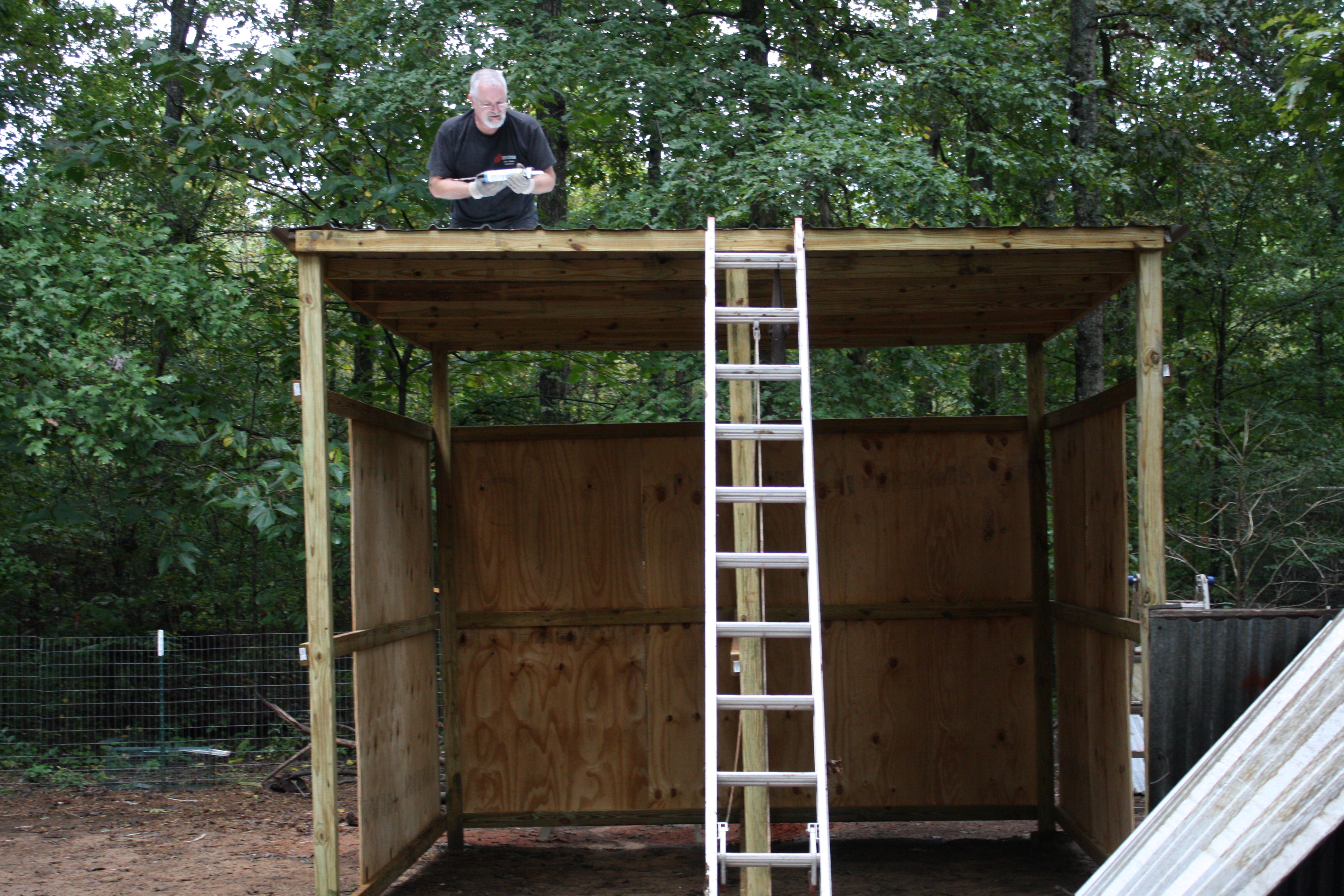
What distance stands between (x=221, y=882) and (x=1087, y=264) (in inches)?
204

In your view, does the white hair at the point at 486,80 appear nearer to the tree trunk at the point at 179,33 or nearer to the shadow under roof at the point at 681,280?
the shadow under roof at the point at 681,280

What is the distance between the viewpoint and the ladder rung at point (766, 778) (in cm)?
359

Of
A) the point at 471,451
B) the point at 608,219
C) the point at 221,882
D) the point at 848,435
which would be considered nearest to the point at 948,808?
the point at 848,435

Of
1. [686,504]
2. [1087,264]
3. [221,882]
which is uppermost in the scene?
[1087,264]

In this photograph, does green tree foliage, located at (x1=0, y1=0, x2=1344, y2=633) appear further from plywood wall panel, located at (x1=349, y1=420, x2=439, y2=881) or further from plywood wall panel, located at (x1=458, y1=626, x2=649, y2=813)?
plywood wall panel, located at (x1=458, y1=626, x2=649, y2=813)

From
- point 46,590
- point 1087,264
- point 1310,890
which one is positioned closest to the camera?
point 1310,890

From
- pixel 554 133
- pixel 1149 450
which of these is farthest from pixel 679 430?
pixel 554 133

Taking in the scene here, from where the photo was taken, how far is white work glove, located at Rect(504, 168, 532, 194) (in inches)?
197

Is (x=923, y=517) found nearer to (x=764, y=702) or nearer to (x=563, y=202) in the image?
(x=764, y=702)

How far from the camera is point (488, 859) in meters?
6.12

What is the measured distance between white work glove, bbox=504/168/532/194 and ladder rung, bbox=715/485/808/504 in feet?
6.26

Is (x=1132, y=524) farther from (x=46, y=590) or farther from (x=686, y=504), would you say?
(x=46, y=590)

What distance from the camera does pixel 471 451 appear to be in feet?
20.6

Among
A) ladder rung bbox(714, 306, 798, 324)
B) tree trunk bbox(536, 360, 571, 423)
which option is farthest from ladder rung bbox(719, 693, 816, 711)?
tree trunk bbox(536, 360, 571, 423)
